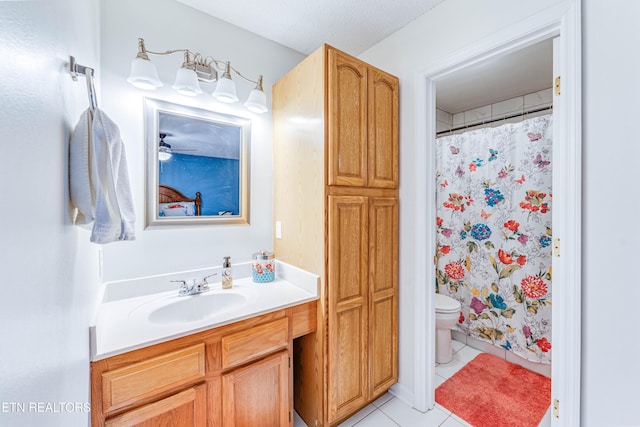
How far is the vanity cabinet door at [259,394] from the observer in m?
1.23

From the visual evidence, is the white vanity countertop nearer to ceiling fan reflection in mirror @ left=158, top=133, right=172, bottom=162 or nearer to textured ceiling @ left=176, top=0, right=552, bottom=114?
ceiling fan reflection in mirror @ left=158, top=133, right=172, bottom=162

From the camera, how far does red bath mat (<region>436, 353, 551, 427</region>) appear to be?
164 centimetres

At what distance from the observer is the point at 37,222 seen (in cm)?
45

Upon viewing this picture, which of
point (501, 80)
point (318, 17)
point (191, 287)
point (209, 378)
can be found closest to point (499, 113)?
point (501, 80)

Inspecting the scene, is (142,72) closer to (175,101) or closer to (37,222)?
(175,101)

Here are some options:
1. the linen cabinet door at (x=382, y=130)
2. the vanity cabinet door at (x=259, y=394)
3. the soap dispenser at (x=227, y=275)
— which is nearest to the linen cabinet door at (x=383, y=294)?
the linen cabinet door at (x=382, y=130)

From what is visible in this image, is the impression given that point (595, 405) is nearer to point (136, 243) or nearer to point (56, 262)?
point (56, 262)

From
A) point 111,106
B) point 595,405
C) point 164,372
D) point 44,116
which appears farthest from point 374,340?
point 111,106

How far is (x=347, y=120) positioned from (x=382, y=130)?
0.31m

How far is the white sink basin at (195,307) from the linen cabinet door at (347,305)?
54cm

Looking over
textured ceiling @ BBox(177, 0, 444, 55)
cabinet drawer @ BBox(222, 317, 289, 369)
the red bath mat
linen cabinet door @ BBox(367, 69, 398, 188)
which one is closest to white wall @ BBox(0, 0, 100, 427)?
cabinet drawer @ BBox(222, 317, 289, 369)

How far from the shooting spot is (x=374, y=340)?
5.59 feet

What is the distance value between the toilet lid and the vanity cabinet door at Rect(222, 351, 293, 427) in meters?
1.44

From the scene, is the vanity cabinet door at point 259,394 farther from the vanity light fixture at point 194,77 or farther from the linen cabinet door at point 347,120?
the vanity light fixture at point 194,77
